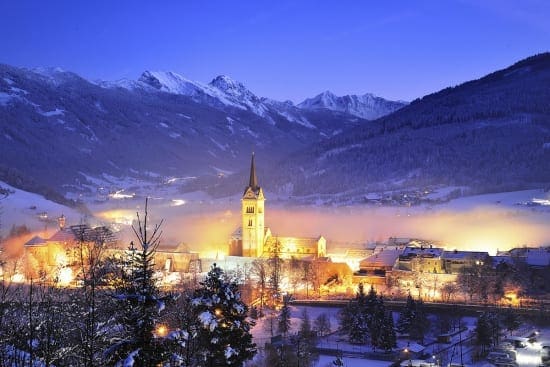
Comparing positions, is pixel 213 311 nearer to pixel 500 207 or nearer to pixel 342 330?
pixel 342 330

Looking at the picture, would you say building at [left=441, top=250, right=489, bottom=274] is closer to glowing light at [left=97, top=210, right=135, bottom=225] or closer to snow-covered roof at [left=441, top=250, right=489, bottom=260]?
snow-covered roof at [left=441, top=250, right=489, bottom=260]

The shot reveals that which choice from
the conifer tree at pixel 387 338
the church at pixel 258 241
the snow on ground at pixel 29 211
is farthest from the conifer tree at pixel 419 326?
the snow on ground at pixel 29 211

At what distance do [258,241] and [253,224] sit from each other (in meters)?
2.61

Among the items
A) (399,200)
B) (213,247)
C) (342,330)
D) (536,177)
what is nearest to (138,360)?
(342,330)

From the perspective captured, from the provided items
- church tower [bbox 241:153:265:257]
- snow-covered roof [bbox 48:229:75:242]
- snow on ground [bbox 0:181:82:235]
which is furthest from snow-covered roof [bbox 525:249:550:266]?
snow on ground [bbox 0:181:82:235]

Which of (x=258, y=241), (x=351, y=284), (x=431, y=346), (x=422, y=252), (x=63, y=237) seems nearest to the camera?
(x=431, y=346)

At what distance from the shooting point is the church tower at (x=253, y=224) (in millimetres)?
95562

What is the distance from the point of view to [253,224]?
95812 mm

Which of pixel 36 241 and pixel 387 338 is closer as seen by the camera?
pixel 387 338

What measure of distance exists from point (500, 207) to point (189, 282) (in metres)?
87.7

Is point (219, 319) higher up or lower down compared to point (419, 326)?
higher up

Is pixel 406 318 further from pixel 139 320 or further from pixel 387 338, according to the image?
pixel 139 320

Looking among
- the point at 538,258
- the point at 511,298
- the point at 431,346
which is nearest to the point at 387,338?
the point at 431,346

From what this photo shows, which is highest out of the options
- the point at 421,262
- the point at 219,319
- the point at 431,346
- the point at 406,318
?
the point at 421,262
